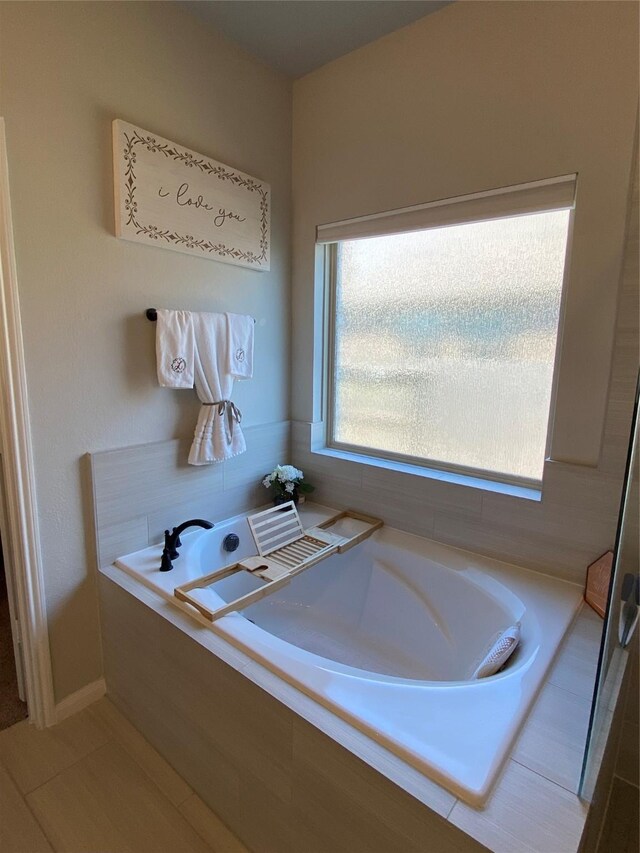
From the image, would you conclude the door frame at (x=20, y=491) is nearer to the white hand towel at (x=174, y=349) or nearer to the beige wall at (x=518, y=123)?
the white hand towel at (x=174, y=349)

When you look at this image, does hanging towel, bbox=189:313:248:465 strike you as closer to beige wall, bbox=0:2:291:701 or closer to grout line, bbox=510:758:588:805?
beige wall, bbox=0:2:291:701

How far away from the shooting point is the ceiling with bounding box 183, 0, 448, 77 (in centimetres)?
169

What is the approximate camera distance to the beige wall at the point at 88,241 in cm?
142

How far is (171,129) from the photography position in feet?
5.70

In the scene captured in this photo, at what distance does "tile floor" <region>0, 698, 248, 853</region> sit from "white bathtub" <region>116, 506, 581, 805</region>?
0.57 m

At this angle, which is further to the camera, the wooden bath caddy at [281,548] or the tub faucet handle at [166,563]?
the tub faucet handle at [166,563]

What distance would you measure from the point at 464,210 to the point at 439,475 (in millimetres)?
1116

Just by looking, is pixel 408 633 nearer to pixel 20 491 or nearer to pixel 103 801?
pixel 103 801

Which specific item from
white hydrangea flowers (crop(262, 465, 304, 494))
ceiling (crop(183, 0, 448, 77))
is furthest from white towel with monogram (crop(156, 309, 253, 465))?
ceiling (crop(183, 0, 448, 77))

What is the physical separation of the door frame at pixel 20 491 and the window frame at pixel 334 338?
53.3 inches

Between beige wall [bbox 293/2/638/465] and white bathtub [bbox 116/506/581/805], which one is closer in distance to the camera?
white bathtub [bbox 116/506/581/805]

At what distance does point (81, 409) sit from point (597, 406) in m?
1.86

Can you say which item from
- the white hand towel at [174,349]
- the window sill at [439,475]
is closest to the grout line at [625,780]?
the window sill at [439,475]

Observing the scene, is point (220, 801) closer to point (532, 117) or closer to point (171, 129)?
point (171, 129)
